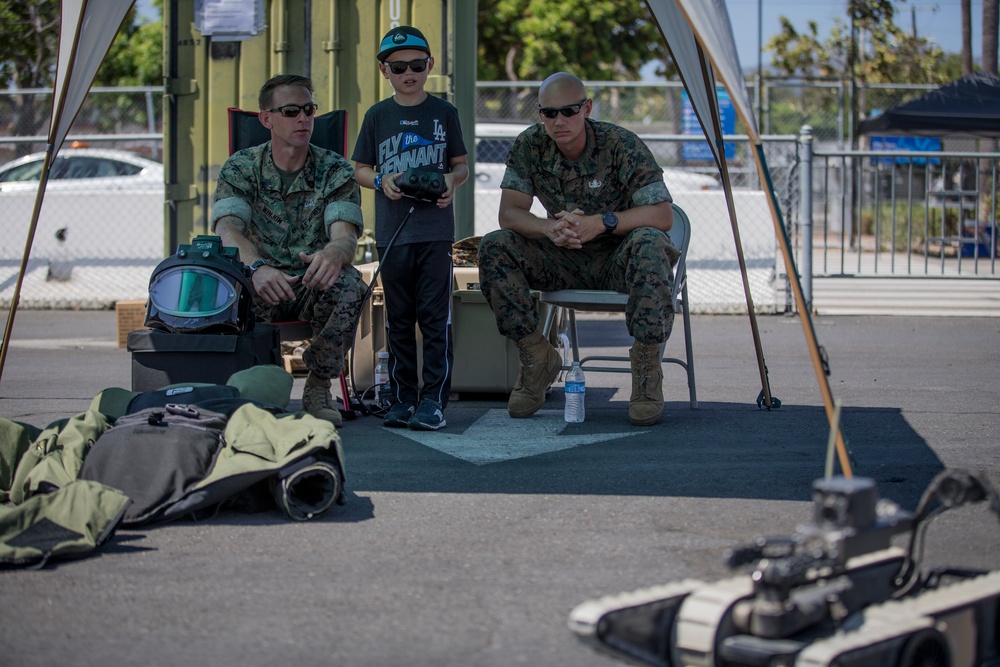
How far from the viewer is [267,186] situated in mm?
5871

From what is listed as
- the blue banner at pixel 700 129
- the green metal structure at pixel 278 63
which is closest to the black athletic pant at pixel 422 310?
the green metal structure at pixel 278 63

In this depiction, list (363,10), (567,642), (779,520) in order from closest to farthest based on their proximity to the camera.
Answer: (567,642) < (779,520) < (363,10)

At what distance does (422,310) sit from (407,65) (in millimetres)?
1200

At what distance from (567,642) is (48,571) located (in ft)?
5.45

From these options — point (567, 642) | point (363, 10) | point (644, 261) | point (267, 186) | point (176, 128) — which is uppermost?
point (363, 10)

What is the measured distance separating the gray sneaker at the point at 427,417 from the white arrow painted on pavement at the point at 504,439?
0.12ft

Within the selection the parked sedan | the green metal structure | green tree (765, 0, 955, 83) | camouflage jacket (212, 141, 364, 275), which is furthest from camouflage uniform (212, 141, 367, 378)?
green tree (765, 0, 955, 83)

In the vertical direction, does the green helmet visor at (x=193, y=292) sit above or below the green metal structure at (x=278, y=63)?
below

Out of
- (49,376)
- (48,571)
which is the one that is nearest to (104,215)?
(49,376)

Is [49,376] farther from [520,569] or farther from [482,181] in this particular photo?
[482,181]

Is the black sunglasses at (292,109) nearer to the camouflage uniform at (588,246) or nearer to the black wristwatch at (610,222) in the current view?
the camouflage uniform at (588,246)

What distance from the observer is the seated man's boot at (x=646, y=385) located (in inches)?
225

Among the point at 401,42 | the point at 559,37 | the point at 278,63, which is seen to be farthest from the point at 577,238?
the point at 559,37

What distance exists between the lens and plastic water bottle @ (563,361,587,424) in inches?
226
